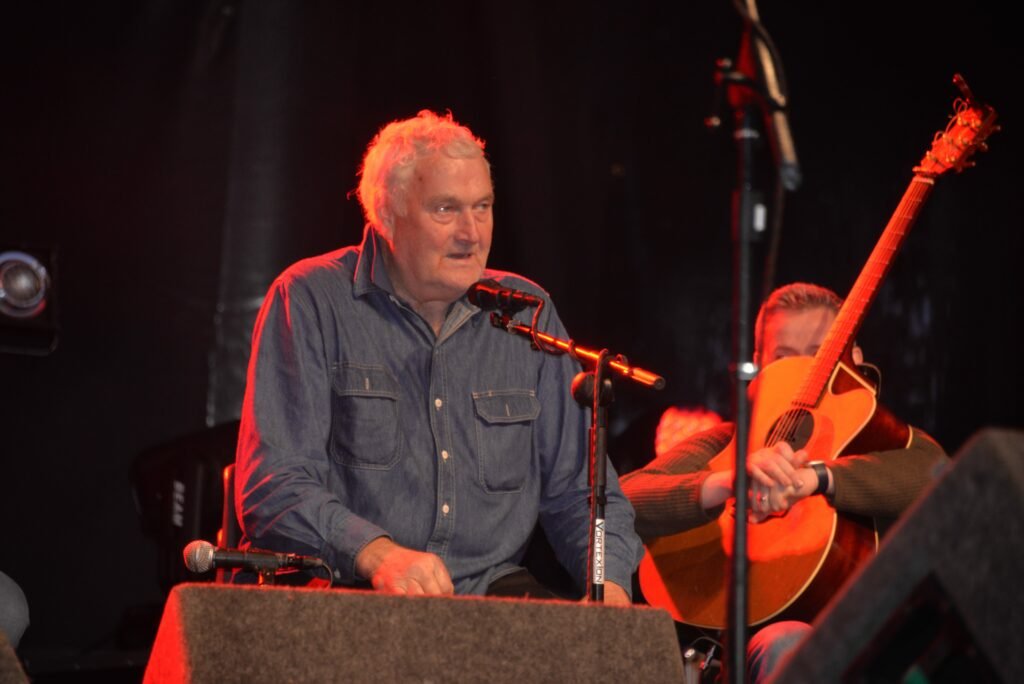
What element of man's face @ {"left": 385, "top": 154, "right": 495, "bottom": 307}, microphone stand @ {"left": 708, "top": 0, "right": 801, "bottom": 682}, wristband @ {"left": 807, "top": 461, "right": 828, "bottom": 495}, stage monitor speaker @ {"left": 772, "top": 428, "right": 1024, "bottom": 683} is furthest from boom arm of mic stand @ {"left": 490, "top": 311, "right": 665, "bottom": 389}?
stage monitor speaker @ {"left": 772, "top": 428, "right": 1024, "bottom": 683}

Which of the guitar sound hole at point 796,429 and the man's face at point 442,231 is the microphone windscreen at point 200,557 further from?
the guitar sound hole at point 796,429

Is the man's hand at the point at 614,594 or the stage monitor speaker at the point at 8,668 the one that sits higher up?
the stage monitor speaker at the point at 8,668

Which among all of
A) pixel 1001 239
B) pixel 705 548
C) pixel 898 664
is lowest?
pixel 705 548

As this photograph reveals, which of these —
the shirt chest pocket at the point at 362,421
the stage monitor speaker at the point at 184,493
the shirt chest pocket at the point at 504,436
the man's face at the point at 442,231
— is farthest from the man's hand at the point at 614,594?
the stage monitor speaker at the point at 184,493

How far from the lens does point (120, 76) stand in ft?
15.8

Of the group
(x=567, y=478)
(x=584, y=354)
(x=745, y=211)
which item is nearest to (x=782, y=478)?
(x=567, y=478)

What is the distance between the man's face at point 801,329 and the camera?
12.6ft

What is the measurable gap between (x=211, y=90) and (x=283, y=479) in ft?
8.67

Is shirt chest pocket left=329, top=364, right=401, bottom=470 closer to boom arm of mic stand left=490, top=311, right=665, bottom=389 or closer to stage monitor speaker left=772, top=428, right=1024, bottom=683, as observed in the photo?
boom arm of mic stand left=490, top=311, right=665, bottom=389

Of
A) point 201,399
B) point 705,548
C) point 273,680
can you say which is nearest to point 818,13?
point 705,548

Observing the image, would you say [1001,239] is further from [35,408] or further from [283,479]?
[35,408]

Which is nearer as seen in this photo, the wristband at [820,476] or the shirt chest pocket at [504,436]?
the shirt chest pocket at [504,436]

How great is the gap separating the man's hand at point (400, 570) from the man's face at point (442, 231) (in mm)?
799

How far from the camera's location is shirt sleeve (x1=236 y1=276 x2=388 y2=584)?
2.76 meters
